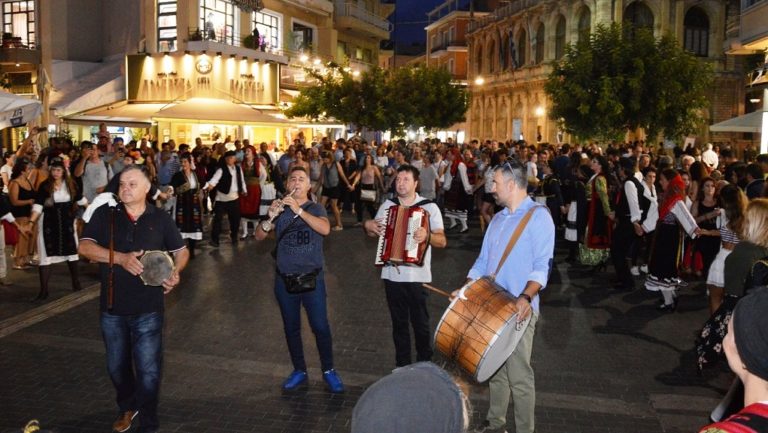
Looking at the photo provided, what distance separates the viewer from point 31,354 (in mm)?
7195

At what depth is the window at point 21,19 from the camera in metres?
28.9

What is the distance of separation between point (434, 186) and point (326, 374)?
10388 mm

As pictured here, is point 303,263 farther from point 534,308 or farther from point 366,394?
point 366,394

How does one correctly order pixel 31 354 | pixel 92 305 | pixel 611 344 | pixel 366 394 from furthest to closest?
pixel 92 305
pixel 611 344
pixel 31 354
pixel 366 394

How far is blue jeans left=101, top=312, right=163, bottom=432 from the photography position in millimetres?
5191

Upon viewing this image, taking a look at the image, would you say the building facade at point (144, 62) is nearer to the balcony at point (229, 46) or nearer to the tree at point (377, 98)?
the balcony at point (229, 46)

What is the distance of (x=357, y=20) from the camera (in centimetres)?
4259

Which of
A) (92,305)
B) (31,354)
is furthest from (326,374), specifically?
(92,305)

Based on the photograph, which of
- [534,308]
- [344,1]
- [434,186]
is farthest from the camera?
[344,1]

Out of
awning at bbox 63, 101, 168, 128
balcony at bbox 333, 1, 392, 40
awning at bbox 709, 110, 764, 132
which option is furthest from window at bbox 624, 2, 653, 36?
awning at bbox 63, 101, 168, 128

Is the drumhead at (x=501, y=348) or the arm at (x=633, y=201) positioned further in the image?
the arm at (x=633, y=201)

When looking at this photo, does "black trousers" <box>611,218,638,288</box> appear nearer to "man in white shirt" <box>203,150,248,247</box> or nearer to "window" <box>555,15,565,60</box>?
"man in white shirt" <box>203,150,248,247</box>

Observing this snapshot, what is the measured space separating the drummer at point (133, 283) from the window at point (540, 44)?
4747 cm

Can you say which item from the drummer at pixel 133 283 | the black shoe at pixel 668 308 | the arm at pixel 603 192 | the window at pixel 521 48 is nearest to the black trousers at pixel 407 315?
the drummer at pixel 133 283
